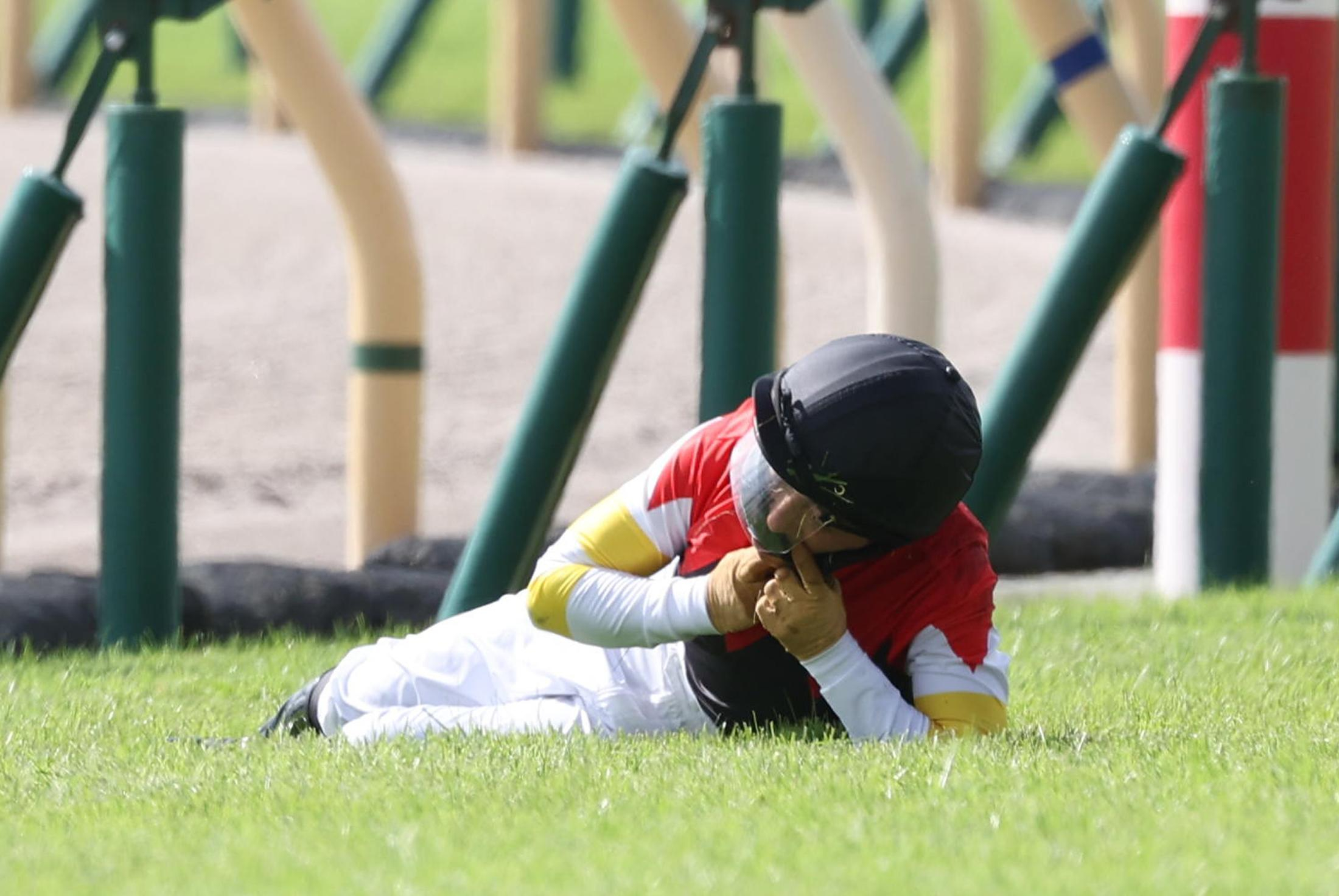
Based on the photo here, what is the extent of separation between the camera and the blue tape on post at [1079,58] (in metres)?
8.01

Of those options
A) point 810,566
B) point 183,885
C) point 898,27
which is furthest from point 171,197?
point 898,27

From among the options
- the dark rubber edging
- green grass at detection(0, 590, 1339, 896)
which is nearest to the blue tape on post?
the dark rubber edging

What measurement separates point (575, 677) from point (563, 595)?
297mm

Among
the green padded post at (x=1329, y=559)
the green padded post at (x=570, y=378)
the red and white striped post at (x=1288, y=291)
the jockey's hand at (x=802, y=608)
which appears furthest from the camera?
the red and white striped post at (x=1288, y=291)

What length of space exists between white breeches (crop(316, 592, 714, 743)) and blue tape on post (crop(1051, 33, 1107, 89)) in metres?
4.45

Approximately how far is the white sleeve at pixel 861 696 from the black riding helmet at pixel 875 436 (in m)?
0.21

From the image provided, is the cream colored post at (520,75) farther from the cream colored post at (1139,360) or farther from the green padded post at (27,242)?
the green padded post at (27,242)

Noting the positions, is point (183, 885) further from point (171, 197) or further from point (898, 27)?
point (898, 27)

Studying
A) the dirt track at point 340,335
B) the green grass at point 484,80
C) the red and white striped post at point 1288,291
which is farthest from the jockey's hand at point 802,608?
the green grass at point 484,80

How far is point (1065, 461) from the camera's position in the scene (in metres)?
10.6

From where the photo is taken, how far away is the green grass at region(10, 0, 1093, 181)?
20.2 m

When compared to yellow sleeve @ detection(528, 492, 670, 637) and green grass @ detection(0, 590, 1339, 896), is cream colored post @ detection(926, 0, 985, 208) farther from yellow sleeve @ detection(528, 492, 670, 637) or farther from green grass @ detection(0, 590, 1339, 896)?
yellow sleeve @ detection(528, 492, 670, 637)

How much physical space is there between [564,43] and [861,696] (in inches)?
787

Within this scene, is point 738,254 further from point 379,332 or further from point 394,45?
point 394,45
